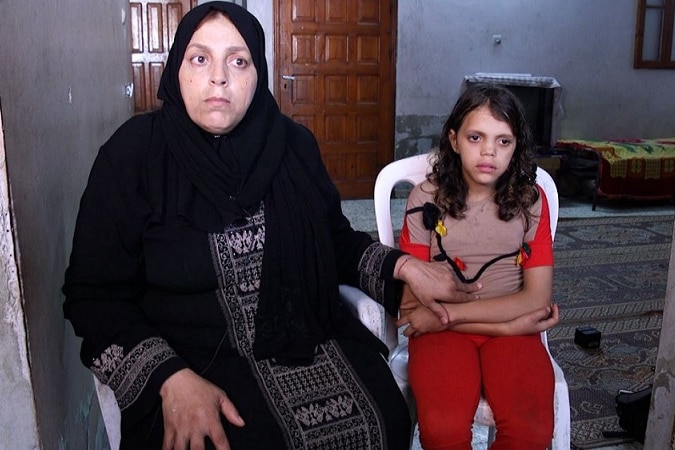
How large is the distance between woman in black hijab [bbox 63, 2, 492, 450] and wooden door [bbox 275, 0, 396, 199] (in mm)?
4998

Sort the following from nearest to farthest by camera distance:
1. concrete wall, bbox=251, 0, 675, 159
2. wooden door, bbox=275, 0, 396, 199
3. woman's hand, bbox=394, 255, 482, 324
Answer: woman's hand, bbox=394, 255, 482, 324 → wooden door, bbox=275, 0, 396, 199 → concrete wall, bbox=251, 0, 675, 159

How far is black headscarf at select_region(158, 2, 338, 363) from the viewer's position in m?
1.45

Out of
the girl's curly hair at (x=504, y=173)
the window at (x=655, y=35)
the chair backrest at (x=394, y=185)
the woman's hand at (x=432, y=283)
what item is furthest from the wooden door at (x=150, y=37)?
the woman's hand at (x=432, y=283)

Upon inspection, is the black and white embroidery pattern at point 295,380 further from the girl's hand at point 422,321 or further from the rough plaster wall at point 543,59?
the rough plaster wall at point 543,59

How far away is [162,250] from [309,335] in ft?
1.19

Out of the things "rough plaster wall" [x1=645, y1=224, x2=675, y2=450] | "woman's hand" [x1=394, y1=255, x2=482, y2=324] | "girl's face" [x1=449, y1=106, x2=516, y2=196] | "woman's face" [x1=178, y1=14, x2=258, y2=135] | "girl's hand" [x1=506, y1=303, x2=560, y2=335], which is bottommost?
"rough plaster wall" [x1=645, y1=224, x2=675, y2=450]

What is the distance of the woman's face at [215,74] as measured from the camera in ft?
4.70

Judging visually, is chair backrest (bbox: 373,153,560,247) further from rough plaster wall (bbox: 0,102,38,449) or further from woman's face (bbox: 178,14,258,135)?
rough plaster wall (bbox: 0,102,38,449)

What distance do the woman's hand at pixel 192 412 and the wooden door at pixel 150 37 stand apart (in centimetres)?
578

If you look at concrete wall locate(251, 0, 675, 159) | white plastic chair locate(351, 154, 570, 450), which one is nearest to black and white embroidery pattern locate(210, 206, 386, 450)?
white plastic chair locate(351, 154, 570, 450)

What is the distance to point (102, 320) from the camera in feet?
4.39

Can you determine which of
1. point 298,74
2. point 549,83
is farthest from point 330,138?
point 549,83

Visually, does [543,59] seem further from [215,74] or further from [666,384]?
[215,74]

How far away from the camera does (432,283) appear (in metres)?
1.58
